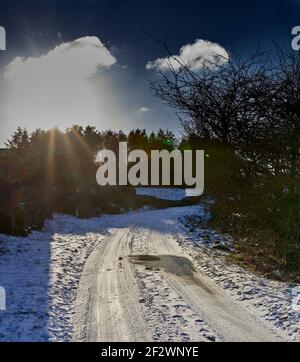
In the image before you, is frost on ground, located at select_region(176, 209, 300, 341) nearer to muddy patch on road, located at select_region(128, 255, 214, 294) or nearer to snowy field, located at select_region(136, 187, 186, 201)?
muddy patch on road, located at select_region(128, 255, 214, 294)

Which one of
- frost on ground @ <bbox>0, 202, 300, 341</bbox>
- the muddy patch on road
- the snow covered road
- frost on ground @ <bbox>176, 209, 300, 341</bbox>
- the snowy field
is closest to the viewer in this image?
the snow covered road

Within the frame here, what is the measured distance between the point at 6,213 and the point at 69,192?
14.5m

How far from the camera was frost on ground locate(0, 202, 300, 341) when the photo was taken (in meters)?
6.75

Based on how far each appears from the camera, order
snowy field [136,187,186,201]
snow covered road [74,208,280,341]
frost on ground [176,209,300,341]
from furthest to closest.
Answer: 1. snowy field [136,187,186,201]
2. frost on ground [176,209,300,341]
3. snow covered road [74,208,280,341]

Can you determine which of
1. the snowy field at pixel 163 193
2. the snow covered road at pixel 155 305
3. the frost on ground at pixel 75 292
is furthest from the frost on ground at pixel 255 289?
the snowy field at pixel 163 193

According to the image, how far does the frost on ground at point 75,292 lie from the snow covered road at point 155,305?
43 mm

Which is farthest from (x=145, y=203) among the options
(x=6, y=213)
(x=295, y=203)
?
(x=295, y=203)

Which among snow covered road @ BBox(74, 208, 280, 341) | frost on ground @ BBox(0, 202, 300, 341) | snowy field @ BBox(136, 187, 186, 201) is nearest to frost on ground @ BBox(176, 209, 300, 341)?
frost on ground @ BBox(0, 202, 300, 341)

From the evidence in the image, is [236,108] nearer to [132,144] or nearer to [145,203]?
[145,203]

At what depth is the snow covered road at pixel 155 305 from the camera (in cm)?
653

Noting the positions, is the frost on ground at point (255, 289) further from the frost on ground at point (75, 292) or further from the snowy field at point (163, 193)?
the snowy field at point (163, 193)

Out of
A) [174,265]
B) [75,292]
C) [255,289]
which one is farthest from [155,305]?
[174,265]

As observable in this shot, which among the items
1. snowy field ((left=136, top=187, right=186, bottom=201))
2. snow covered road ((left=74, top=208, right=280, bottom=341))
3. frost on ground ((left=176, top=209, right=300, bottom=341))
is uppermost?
snowy field ((left=136, top=187, right=186, bottom=201))

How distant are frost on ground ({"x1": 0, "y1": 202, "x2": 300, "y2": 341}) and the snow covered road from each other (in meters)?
0.04
